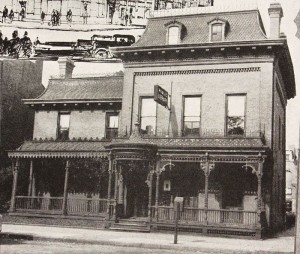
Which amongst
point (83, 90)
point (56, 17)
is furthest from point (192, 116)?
point (83, 90)

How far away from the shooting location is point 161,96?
2253 cm

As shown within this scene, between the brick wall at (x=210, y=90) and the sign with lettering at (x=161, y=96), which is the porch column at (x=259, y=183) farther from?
the sign with lettering at (x=161, y=96)

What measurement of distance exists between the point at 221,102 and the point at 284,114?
358 inches

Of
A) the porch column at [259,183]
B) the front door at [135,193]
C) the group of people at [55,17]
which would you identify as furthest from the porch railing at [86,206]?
the group of people at [55,17]

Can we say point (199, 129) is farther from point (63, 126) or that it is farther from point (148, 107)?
point (63, 126)

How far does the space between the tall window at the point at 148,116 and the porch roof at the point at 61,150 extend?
2.33 m

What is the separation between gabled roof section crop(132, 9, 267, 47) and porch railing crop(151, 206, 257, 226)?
8211 millimetres

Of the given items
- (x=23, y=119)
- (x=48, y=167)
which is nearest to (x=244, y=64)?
(x=48, y=167)

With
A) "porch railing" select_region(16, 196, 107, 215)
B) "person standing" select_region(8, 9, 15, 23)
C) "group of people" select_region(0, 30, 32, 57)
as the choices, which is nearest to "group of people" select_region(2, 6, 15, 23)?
"person standing" select_region(8, 9, 15, 23)

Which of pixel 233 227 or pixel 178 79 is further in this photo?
pixel 178 79

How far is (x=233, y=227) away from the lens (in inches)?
791

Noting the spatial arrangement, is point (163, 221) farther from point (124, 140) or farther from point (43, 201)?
point (43, 201)

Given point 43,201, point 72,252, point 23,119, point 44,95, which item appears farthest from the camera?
point 23,119

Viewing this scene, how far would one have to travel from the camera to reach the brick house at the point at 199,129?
21.3m
